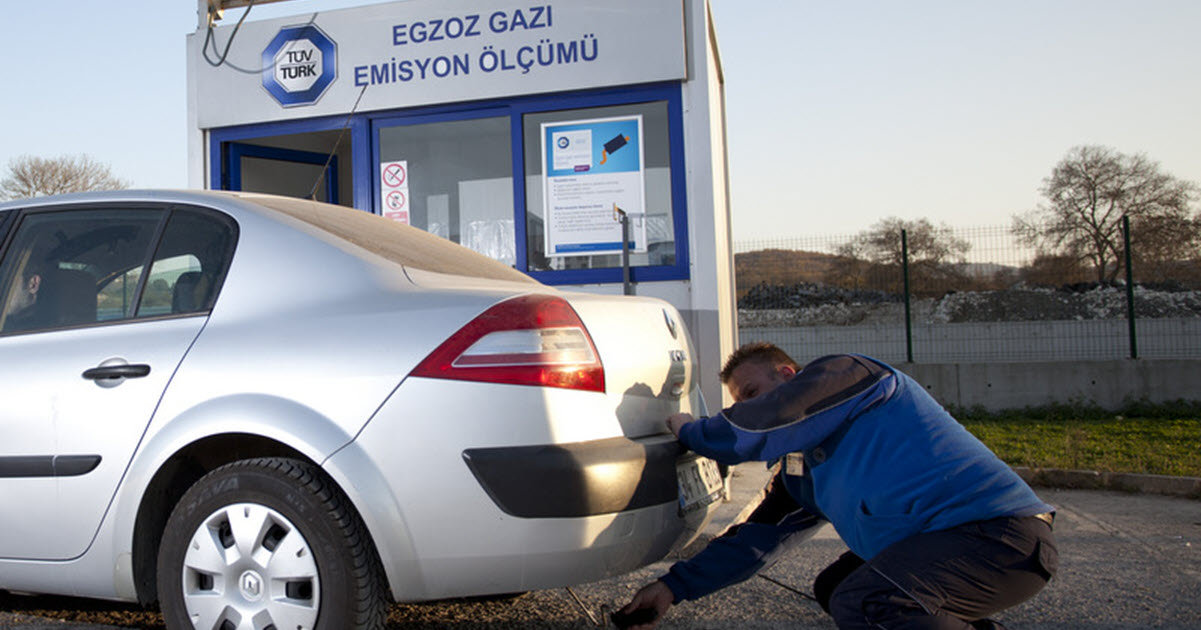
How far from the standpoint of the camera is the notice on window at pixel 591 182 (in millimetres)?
6414

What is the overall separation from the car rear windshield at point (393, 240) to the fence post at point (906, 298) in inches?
380

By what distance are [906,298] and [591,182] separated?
23.9ft

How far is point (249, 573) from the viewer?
8.55ft

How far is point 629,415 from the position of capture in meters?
2.79

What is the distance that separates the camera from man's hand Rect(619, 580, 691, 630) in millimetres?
2799

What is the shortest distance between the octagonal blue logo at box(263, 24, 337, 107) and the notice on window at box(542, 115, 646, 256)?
165 centimetres

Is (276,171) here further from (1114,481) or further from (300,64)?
(1114,481)

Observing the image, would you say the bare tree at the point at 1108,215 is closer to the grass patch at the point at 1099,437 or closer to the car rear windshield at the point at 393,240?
the grass patch at the point at 1099,437

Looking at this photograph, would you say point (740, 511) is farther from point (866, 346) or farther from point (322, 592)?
point (866, 346)

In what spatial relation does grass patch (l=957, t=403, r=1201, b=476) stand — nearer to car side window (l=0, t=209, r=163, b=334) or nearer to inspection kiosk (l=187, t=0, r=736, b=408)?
inspection kiosk (l=187, t=0, r=736, b=408)

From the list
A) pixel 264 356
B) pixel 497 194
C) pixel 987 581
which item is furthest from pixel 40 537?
pixel 497 194

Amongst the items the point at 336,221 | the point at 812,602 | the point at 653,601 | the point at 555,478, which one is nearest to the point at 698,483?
the point at 653,601

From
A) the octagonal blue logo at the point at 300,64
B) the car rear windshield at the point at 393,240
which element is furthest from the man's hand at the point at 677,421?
the octagonal blue logo at the point at 300,64

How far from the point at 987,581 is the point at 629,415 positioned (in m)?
1.03
